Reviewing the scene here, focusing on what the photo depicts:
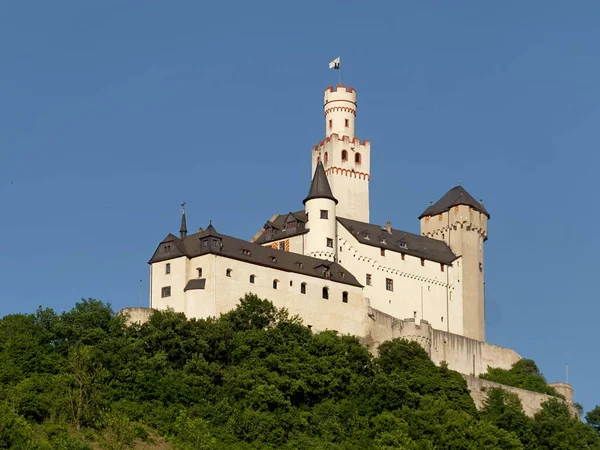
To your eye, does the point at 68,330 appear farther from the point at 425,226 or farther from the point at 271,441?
the point at 425,226

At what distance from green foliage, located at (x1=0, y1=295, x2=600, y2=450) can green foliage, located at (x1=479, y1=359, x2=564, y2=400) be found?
4468mm

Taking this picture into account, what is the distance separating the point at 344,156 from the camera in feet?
362

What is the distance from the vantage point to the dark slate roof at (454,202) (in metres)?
110

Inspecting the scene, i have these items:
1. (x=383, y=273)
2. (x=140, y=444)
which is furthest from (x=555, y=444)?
(x=140, y=444)

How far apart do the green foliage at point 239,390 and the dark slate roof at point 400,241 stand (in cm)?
912

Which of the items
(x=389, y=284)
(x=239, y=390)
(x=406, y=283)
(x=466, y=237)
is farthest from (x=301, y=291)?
(x=466, y=237)

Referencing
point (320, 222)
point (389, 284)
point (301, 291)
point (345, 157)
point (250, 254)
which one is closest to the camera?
point (250, 254)

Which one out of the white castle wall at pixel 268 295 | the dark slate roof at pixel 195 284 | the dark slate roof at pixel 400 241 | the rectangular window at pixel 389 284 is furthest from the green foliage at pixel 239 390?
the dark slate roof at pixel 400 241

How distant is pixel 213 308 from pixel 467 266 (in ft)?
68.6

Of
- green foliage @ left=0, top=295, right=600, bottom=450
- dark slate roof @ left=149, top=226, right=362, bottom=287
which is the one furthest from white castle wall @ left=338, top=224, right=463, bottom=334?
green foliage @ left=0, top=295, right=600, bottom=450

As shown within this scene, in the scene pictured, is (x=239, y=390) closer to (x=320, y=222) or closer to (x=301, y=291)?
(x=301, y=291)

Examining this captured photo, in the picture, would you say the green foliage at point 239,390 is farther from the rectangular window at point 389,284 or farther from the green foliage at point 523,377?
the rectangular window at point 389,284

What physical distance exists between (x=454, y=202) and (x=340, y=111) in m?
9.92

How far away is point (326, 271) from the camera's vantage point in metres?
99.7
